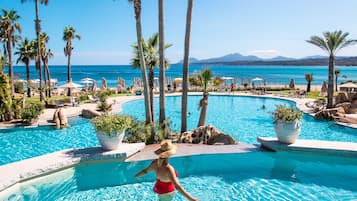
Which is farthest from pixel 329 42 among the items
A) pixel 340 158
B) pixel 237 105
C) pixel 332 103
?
pixel 340 158

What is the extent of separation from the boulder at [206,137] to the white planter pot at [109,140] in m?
2.81

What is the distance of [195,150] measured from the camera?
9289 millimetres

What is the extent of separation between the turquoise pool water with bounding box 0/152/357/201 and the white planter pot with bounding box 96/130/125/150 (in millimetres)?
596

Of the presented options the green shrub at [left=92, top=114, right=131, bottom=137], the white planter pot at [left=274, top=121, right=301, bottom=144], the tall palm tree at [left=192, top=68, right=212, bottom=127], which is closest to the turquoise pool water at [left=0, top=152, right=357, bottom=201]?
the white planter pot at [left=274, top=121, right=301, bottom=144]

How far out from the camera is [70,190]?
6879mm

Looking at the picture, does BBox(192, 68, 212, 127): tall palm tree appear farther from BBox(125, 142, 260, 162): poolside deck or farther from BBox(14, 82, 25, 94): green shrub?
BBox(14, 82, 25, 94): green shrub

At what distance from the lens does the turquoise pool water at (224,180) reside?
659 cm

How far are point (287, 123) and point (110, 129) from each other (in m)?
5.43

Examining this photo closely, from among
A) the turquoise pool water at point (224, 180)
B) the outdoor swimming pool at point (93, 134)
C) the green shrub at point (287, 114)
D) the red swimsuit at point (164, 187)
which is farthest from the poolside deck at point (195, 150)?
the red swimsuit at point (164, 187)

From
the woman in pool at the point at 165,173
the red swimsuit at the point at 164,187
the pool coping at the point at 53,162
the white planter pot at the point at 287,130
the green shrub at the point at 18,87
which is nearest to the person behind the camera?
the woman in pool at the point at 165,173

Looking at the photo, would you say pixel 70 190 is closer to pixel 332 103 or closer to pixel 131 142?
pixel 131 142

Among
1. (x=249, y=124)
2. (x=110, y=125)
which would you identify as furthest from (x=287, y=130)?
(x=249, y=124)

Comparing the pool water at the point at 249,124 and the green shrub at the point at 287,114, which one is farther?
the pool water at the point at 249,124

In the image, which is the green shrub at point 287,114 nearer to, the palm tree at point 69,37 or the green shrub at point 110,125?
the green shrub at point 110,125
